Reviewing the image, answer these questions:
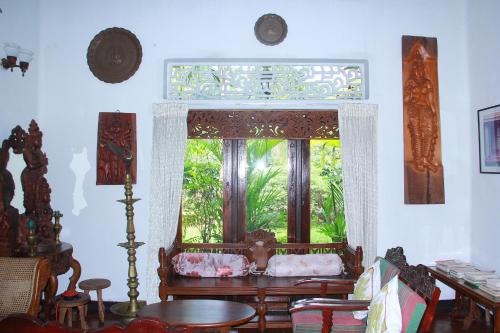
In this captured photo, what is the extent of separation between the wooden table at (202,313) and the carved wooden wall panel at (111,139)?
161 centimetres

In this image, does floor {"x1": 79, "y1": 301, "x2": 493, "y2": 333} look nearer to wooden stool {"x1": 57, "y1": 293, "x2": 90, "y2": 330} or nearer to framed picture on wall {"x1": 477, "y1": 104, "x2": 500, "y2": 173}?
wooden stool {"x1": 57, "y1": 293, "x2": 90, "y2": 330}

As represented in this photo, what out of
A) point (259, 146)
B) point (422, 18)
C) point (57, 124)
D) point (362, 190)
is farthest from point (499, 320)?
point (57, 124)

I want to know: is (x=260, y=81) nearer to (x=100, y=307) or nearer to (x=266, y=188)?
(x=266, y=188)

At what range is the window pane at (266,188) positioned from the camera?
179 inches

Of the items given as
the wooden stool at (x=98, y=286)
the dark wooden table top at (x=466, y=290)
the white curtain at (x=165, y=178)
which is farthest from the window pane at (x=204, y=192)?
the dark wooden table top at (x=466, y=290)

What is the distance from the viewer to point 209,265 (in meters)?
4.17

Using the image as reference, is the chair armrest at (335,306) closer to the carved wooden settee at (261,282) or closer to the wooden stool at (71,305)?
the carved wooden settee at (261,282)

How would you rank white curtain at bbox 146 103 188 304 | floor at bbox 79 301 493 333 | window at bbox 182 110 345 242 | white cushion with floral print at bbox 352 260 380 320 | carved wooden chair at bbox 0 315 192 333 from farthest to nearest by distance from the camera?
window at bbox 182 110 345 242 → white curtain at bbox 146 103 188 304 → floor at bbox 79 301 493 333 → white cushion with floral print at bbox 352 260 380 320 → carved wooden chair at bbox 0 315 192 333

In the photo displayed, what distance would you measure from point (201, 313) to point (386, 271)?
1378mm

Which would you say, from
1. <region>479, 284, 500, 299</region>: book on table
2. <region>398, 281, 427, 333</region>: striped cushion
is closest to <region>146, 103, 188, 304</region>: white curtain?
<region>398, 281, 427, 333</region>: striped cushion

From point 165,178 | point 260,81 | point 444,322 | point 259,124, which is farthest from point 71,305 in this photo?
point 444,322

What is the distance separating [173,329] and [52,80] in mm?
3585

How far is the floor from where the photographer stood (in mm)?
3818

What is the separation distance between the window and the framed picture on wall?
1390 mm
